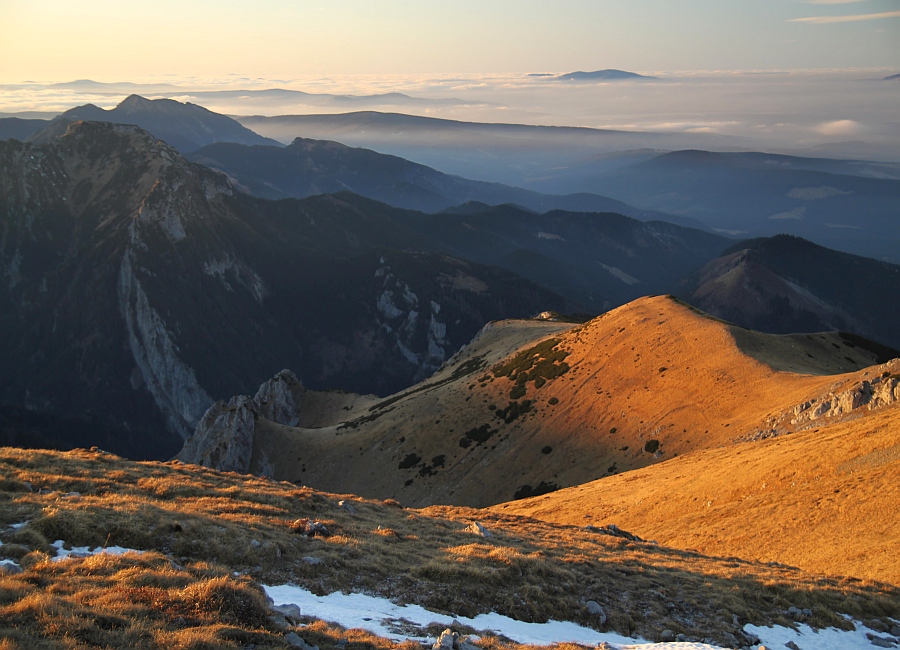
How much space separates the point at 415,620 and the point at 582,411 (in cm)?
6605

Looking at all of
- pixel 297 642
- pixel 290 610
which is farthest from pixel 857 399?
pixel 297 642

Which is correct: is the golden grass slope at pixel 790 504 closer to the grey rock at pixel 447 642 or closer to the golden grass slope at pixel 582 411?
the golden grass slope at pixel 582 411

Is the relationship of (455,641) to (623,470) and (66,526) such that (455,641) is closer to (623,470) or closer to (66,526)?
(66,526)

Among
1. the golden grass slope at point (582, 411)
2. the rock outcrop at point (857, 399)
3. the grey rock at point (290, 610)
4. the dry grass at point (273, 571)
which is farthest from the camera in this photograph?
the golden grass slope at point (582, 411)

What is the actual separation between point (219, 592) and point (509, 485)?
207 feet

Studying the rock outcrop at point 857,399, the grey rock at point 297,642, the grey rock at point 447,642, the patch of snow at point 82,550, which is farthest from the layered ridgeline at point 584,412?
the patch of snow at point 82,550

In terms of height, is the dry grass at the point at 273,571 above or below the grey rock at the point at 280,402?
above

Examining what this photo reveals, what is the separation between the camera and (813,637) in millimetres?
22594

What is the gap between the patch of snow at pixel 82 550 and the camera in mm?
18984

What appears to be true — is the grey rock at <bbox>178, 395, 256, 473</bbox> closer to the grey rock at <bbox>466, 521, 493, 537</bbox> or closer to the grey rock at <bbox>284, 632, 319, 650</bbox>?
the grey rock at <bbox>466, 521, 493, 537</bbox>

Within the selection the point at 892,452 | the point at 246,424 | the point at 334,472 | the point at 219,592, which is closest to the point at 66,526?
the point at 219,592

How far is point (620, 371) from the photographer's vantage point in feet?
275

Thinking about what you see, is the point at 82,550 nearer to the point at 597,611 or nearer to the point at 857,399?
the point at 597,611

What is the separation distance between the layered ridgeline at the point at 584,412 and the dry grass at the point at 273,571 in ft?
106
